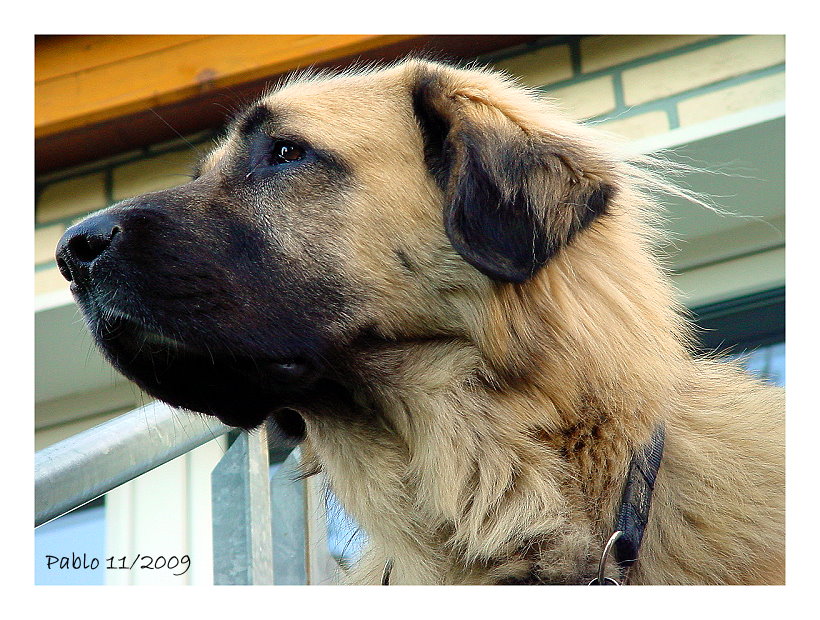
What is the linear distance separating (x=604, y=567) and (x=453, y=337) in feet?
1.85

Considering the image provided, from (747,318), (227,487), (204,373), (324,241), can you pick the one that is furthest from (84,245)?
(747,318)

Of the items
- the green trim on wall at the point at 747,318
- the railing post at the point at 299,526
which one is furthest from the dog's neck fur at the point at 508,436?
the green trim on wall at the point at 747,318

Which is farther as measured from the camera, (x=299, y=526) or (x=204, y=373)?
(x=299, y=526)

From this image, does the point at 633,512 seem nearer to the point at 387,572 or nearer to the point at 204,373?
the point at 387,572

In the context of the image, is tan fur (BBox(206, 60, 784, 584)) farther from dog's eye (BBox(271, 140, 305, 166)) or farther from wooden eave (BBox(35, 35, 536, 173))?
wooden eave (BBox(35, 35, 536, 173))

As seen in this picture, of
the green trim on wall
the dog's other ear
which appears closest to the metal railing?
the dog's other ear

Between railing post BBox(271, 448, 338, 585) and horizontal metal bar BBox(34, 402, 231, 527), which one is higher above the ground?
horizontal metal bar BBox(34, 402, 231, 527)

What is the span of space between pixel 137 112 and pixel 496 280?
1.88m

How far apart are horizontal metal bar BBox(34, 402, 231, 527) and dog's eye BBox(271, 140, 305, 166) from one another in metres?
0.67

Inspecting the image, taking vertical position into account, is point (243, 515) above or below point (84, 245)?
below

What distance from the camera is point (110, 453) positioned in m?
1.95

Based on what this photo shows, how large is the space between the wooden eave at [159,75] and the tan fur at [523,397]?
0.56 metres

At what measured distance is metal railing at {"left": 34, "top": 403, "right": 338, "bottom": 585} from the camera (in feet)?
5.95

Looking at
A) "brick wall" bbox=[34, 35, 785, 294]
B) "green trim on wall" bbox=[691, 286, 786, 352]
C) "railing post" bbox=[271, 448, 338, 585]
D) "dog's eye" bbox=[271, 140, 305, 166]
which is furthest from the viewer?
"green trim on wall" bbox=[691, 286, 786, 352]
